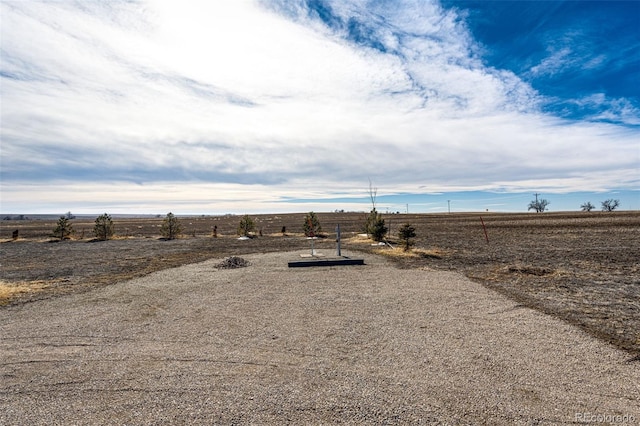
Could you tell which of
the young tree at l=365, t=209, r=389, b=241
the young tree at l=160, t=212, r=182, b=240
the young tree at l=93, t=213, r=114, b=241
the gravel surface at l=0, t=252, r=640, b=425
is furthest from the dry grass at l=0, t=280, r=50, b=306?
the young tree at l=93, t=213, r=114, b=241

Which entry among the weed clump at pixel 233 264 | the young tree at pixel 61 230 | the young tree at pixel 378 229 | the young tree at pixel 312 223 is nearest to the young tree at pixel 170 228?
the young tree at pixel 61 230

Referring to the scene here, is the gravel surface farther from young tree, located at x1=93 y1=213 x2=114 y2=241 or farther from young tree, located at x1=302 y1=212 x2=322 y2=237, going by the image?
young tree, located at x1=93 y1=213 x2=114 y2=241

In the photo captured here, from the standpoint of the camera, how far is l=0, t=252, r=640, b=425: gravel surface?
3908 mm

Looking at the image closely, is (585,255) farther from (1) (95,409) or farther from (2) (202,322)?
(1) (95,409)

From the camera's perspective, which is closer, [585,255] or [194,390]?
[194,390]

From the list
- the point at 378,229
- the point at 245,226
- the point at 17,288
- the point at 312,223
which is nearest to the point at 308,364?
the point at 17,288

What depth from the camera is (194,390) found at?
437 centimetres

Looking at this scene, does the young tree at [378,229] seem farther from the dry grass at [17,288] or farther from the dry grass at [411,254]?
the dry grass at [17,288]

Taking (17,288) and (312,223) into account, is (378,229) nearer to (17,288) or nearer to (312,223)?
(312,223)

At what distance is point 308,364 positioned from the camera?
5086mm

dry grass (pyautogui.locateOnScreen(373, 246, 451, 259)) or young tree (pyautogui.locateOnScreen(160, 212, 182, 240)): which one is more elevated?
young tree (pyautogui.locateOnScreen(160, 212, 182, 240))

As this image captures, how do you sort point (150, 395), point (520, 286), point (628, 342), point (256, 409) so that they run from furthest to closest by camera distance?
point (520, 286)
point (628, 342)
point (150, 395)
point (256, 409)

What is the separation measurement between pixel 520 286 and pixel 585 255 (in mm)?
9145

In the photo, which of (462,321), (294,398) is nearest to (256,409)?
(294,398)
